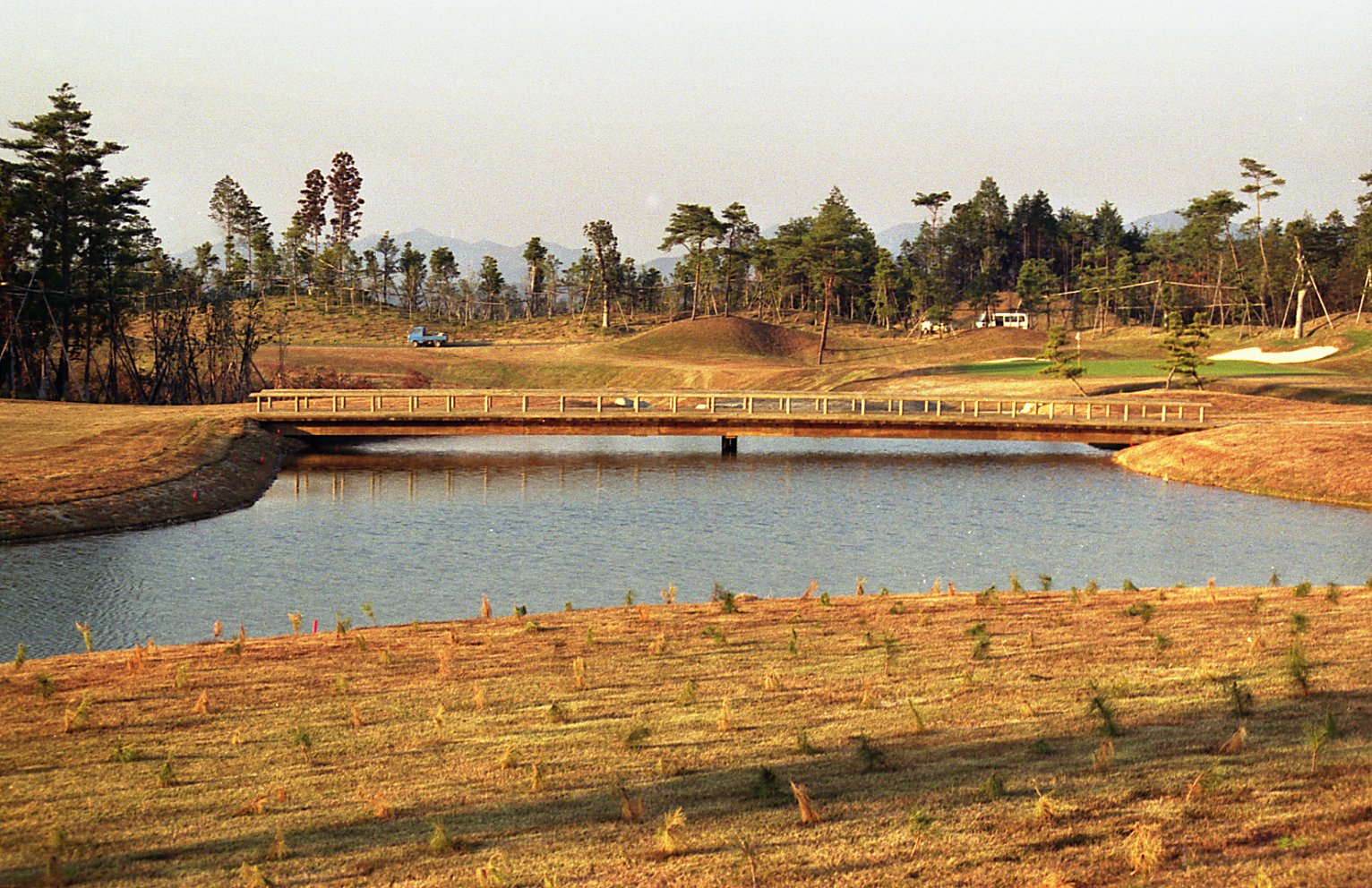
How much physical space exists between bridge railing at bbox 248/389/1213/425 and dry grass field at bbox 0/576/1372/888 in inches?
1828

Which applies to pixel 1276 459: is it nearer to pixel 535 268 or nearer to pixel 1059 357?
pixel 1059 357

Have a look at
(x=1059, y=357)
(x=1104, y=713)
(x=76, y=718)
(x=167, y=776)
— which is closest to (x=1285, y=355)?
(x=1059, y=357)

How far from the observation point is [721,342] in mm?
125688

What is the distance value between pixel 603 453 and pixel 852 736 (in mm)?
57830

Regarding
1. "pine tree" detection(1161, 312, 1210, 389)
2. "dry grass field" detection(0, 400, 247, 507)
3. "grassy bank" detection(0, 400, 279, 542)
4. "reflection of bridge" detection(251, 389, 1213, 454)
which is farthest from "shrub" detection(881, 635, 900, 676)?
"pine tree" detection(1161, 312, 1210, 389)

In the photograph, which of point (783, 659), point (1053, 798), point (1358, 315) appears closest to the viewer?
point (1053, 798)

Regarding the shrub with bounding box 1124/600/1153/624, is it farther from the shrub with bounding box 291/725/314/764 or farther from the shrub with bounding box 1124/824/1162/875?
the shrub with bounding box 291/725/314/764

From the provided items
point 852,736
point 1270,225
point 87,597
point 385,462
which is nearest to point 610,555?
point 87,597

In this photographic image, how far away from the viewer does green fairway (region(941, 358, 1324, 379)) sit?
9544 centimetres

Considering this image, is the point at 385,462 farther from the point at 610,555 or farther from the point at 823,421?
the point at 610,555

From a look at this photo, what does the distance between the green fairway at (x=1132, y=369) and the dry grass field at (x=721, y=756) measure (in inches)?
3121

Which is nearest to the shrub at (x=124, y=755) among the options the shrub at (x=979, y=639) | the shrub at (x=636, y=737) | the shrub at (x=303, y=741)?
the shrub at (x=303, y=741)

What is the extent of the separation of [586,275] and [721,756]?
15996 cm

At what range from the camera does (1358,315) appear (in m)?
125
